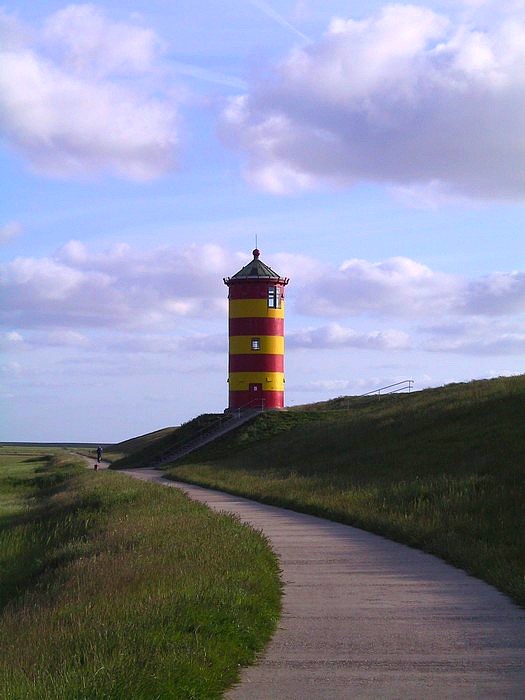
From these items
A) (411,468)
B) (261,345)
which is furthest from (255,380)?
(411,468)

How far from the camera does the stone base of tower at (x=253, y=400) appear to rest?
55625 millimetres

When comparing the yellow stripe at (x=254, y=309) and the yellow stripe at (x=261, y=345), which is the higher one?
the yellow stripe at (x=254, y=309)

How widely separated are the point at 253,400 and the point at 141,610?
1826 inches

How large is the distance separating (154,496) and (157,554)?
1120 cm

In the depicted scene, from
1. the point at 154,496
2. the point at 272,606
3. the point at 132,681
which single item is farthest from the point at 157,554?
the point at 154,496

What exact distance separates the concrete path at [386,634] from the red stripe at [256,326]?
128ft

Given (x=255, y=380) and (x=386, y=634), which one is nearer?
(x=386, y=634)

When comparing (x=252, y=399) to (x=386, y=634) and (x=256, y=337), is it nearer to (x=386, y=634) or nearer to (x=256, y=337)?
(x=256, y=337)

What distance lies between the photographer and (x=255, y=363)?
54.8 meters

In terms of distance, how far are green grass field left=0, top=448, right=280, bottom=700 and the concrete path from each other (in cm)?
35

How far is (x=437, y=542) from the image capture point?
1603 cm

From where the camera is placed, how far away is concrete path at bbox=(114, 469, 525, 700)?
791 cm

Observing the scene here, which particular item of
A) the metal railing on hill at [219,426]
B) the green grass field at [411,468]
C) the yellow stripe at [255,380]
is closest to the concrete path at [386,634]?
the green grass field at [411,468]

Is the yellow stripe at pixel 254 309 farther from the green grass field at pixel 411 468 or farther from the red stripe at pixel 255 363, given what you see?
the green grass field at pixel 411 468
